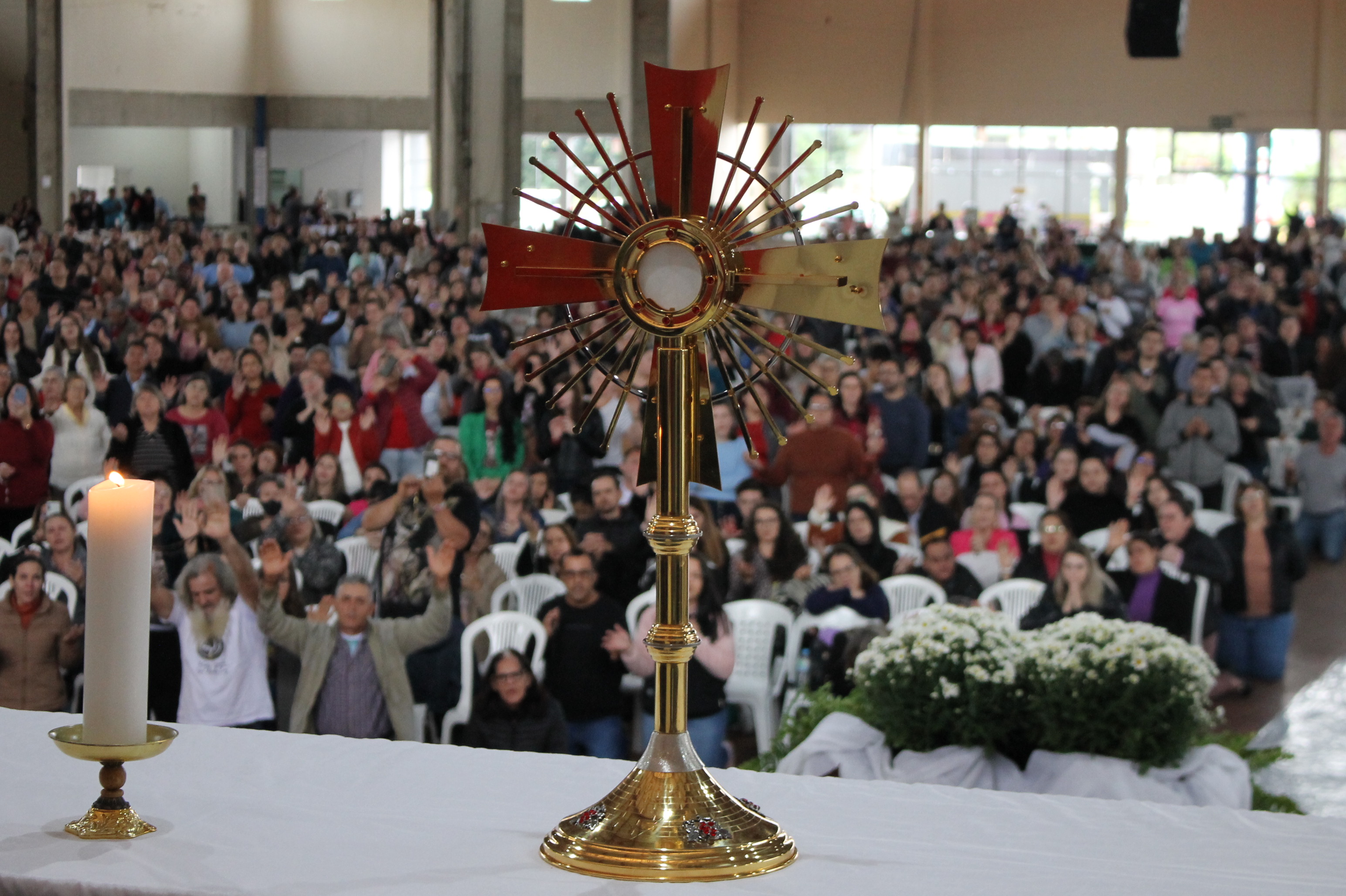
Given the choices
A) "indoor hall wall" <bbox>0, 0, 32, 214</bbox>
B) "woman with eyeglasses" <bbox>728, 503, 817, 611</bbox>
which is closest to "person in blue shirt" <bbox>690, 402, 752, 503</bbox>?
"woman with eyeglasses" <bbox>728, 503, 817, 611</bbox>

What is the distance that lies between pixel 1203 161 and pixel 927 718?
925 inches

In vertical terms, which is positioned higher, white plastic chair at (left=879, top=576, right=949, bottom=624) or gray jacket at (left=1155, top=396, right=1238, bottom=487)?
gray jacket at (left=1155, top=396, right=1238, bottom=487)

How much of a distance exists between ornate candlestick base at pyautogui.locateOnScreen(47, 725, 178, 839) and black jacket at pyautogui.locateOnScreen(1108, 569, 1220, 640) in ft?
18.7

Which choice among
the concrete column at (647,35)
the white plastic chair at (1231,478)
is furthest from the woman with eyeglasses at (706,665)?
the concrete column at (647,35)

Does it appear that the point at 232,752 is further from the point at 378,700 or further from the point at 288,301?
the point at 288,301

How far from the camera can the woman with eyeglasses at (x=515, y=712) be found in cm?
570

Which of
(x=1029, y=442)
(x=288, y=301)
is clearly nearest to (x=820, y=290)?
(x=1029, y=442)

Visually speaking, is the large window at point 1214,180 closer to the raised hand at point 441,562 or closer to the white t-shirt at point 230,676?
the raised hand at point 441,562

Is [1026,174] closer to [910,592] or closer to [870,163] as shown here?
[870,163]

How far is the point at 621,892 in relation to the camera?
153 centimetres

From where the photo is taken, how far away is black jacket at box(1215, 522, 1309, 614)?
768cm

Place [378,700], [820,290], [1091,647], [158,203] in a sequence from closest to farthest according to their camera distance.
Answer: [820,290]
[1091,647]
[378,700]
[158,203]

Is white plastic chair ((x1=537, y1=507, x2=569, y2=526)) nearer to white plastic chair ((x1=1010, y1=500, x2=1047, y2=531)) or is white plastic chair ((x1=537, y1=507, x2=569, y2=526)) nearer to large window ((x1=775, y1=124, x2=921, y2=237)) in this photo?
white plastic chair ((x1=1010, y1=500, x2=1047, y2=531))

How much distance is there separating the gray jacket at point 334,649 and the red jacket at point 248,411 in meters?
3.91
